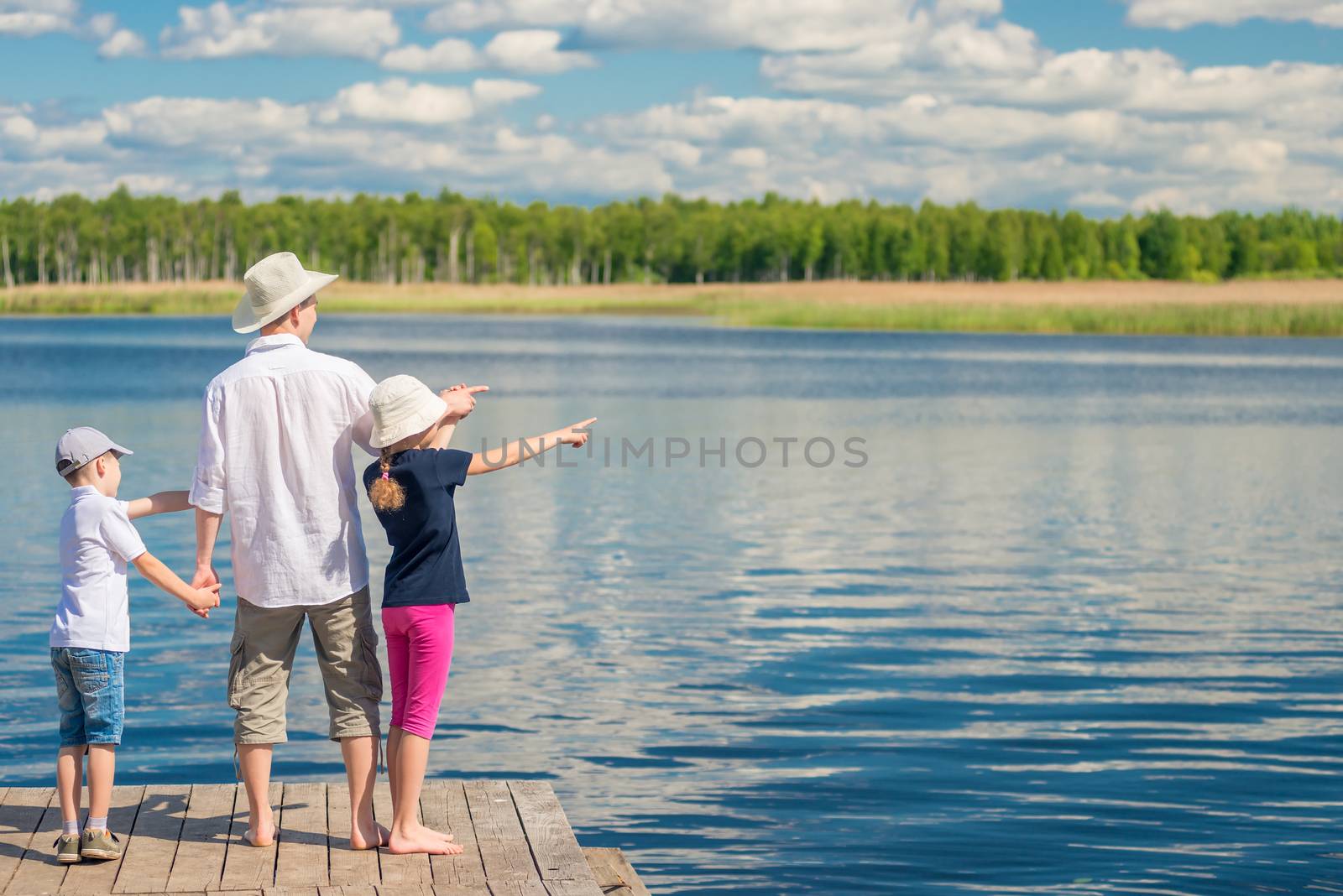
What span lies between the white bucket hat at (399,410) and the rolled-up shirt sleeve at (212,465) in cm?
49

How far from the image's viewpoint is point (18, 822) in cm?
539

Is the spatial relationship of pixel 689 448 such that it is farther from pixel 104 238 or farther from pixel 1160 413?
pixel 104 238

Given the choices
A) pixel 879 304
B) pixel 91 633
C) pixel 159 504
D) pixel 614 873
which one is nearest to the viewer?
pixel 91 633

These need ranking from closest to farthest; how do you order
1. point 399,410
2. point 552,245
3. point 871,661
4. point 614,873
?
point 399,410 → point 614,873 → point 871,661 → point 552,245

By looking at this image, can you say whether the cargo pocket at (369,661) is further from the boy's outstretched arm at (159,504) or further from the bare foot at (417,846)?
the boy's outstretched arm at (159,504)

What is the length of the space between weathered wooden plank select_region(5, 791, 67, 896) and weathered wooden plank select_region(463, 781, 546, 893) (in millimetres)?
1299

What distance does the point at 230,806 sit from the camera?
562cm

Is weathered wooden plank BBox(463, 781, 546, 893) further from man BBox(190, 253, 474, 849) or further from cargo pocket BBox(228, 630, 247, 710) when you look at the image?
cargo pocket BBox(228, 630, 247, 710)

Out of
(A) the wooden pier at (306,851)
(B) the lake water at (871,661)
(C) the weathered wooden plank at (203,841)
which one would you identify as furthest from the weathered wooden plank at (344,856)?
(B) the lake water at (871,661)

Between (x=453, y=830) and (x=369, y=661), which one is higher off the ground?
(x=369, y=661)

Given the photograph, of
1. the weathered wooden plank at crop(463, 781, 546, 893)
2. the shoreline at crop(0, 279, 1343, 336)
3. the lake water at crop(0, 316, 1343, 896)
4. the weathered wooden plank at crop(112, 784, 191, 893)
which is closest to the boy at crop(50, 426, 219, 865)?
the weathered wooden plank at crop(112, 784, 191, 893)

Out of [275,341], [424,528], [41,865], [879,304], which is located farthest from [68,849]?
[879,304]

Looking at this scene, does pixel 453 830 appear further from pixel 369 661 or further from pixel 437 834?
pixel 369 661

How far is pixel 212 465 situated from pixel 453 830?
1485 millimetres
